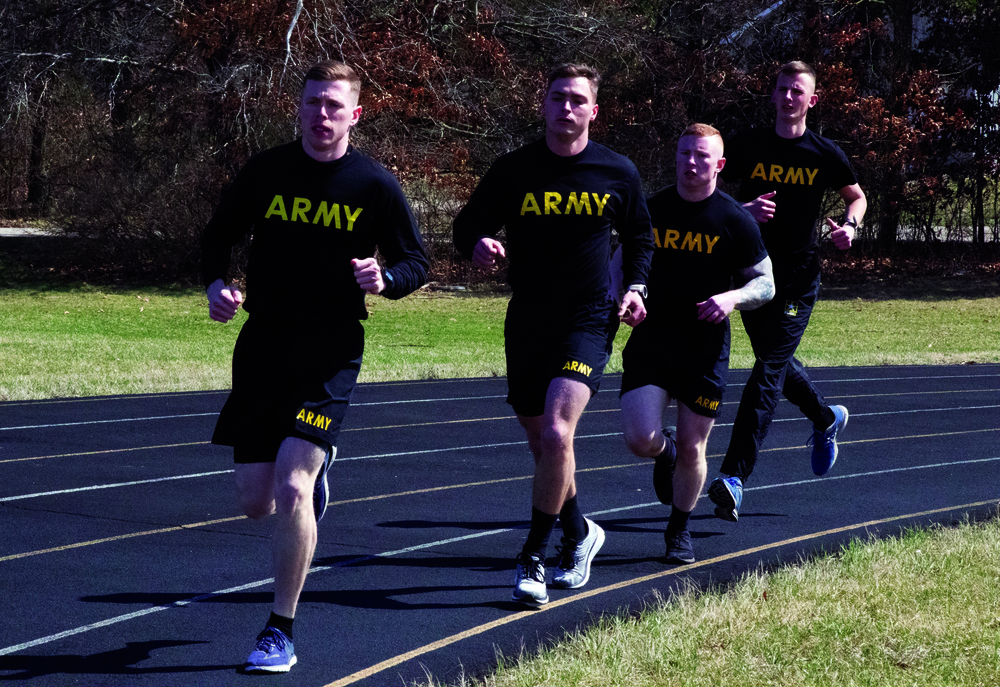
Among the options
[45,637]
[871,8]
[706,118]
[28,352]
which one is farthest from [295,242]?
[871,8]

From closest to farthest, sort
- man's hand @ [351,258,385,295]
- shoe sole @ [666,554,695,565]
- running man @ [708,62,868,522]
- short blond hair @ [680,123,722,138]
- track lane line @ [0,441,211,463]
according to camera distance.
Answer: man's hand @ [351,258,385,295] < short blond hair @ [680,123,722,138] < shoe sole @ [666,554,695,565] < running man @ [708,62,868,522] < track lane line @ [0,441,211,463]

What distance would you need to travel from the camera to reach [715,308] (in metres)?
5.64

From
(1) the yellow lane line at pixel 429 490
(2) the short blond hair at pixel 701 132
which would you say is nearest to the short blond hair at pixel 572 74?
(2) the short blond hair at pixel 701 132

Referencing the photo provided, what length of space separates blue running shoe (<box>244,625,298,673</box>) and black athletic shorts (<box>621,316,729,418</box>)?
2.18m

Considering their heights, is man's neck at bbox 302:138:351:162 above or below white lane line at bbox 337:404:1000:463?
above

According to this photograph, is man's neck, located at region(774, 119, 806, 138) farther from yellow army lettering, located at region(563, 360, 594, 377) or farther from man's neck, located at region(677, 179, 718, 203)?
yellow army lettering, located at region(563, 360, 594, 377)

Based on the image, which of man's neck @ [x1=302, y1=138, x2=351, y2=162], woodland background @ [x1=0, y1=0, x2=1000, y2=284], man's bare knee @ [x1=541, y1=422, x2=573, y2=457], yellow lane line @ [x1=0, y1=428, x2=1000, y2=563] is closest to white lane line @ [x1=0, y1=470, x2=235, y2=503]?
yellow lane line @ [x1=0, y1=428, x2=1000, y2=563]

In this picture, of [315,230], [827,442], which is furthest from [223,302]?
[827,442]

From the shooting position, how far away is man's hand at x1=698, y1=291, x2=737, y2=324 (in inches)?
222

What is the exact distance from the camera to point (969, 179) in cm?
2767

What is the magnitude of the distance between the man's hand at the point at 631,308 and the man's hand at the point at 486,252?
1.82ft

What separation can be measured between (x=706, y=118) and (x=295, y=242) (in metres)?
23.1

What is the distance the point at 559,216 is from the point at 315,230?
3.64 ft

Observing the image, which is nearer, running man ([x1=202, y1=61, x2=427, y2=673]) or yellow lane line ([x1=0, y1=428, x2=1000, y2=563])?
running man ([x1=202, y1=61, x2=427, y2=673])
